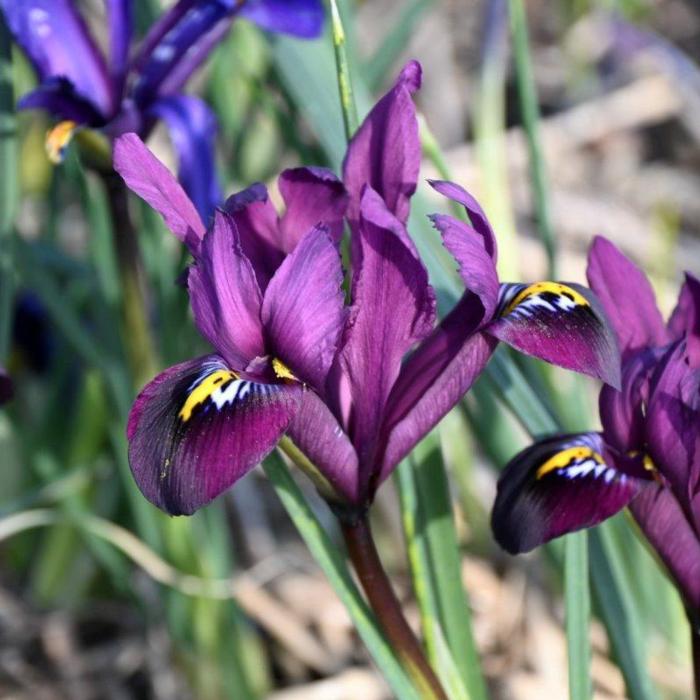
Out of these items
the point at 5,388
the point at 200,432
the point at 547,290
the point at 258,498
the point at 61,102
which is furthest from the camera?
the point at 258,498

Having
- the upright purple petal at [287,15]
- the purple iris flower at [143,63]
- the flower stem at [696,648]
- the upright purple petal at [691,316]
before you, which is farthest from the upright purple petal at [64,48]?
the flower stem at [696,648]

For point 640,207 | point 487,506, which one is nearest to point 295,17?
point 487,506

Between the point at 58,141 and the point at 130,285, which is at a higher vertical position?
the point at 58,141

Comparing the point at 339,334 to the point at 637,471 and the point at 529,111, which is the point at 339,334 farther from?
the point at 529,111

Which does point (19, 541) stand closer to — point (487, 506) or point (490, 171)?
point (487, 506)

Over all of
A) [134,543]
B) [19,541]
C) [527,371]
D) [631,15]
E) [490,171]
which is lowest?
[19,541]

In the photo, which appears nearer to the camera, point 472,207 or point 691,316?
point 472,207

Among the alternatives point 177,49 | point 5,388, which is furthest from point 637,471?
point 177,49

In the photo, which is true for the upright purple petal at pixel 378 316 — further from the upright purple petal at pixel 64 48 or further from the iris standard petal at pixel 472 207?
the upright purple petal at pixel 64 48

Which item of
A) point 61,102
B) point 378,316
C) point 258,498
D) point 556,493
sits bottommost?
point 258,498
